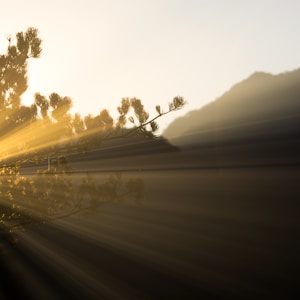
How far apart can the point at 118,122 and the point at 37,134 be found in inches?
59.1

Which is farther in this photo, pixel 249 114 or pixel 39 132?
pixel 249 114

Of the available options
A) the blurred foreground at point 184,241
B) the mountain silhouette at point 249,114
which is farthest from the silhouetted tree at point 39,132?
the mountain silhouette at point 249,114

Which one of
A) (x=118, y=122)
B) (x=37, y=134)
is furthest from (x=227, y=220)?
(x=37, y=134)

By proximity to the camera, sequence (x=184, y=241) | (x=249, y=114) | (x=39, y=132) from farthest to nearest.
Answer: (x=249, y=114), (x=184, y=241), (x=39, y=132)

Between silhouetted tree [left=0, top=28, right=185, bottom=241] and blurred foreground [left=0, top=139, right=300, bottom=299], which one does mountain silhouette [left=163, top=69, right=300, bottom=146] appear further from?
silhouetted tree [left=0, top=28, right=185, bottom=241]

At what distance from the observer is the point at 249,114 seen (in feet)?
91.5

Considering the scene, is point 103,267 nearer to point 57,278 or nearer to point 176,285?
point 57,278

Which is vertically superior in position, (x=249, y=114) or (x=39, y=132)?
(x=39, y=132)

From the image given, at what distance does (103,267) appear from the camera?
10133 mm

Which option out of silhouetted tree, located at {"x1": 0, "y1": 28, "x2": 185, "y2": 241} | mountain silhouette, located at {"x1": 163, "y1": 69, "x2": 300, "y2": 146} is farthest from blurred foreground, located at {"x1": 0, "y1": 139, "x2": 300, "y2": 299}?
mountain silhouette, located at {"x1": 163, "y1": 69, "x2": 300, "y2": 146}

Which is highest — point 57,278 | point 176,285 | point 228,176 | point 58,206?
point 58,206

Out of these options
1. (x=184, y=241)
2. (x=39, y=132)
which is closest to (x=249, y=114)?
(x=184, y=241)

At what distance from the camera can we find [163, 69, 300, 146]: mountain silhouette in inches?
691

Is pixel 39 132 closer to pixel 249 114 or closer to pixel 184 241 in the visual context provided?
pixel 184 241
